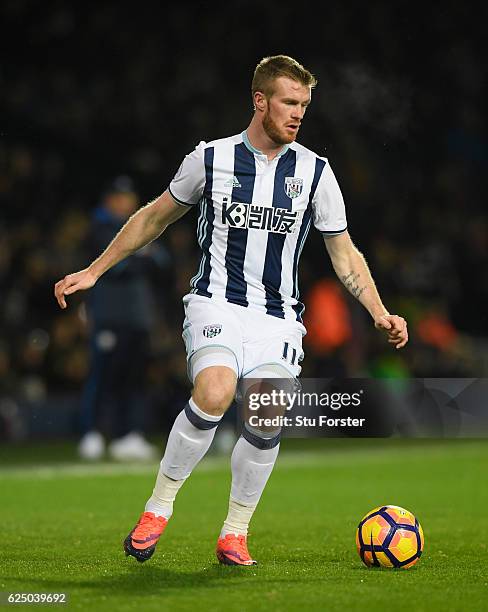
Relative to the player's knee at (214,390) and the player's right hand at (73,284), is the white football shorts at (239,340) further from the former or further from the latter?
the player's right hand at (73,284)

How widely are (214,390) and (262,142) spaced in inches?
45.8

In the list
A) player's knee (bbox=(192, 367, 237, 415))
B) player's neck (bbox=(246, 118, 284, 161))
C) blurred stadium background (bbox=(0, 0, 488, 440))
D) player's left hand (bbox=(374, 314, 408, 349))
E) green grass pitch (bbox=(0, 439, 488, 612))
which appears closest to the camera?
green grass pitch (bbox=(0, 439, 488, 612))

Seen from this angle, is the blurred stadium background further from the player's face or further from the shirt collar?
the player's face

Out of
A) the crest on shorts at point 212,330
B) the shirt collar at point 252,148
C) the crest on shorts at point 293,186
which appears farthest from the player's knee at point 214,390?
the shirt collar at point 252,148

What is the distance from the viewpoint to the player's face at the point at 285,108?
564 cm

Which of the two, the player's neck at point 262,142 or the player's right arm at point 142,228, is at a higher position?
the player's neck at point 262,142

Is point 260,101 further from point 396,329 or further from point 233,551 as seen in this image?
point 233,551

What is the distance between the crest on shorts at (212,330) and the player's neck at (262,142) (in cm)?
80

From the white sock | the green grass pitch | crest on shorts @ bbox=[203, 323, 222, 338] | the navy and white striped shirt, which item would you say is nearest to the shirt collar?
the navy and white striped shirt

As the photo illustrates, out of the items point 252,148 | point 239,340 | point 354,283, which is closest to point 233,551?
point 239,340

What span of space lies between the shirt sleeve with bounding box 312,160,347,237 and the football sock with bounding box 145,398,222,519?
1021 mm

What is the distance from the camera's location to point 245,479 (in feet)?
18.8

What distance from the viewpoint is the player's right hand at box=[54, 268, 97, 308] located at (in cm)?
559

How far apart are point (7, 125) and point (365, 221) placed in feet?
15.6
